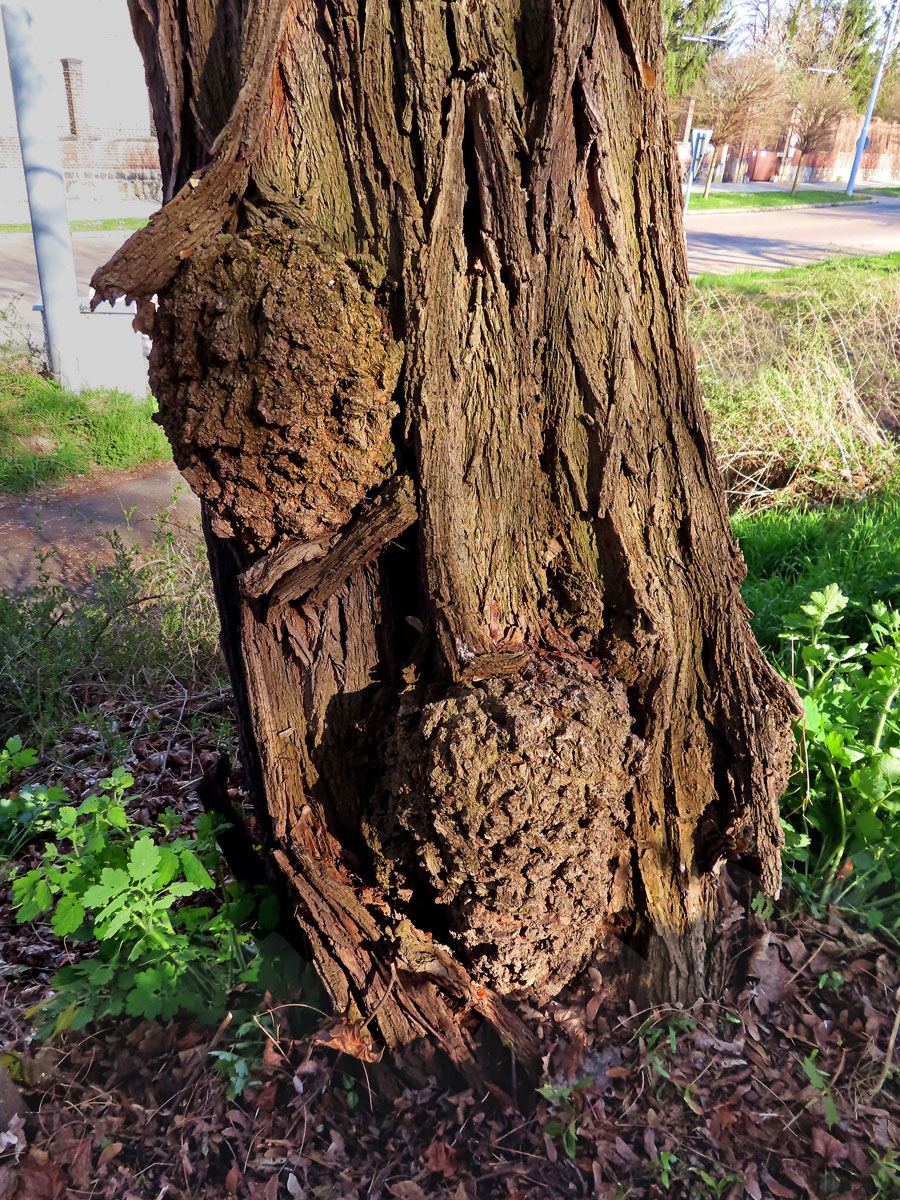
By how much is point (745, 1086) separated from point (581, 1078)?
351 millimetres

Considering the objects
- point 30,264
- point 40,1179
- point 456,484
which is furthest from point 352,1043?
point 30,264

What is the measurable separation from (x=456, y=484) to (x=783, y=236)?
22775 millimetres

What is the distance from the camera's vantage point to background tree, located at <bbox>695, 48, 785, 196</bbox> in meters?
29.6

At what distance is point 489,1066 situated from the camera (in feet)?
5.69

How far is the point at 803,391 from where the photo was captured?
6.00 meters

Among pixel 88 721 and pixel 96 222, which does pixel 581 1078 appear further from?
pixel 96 222

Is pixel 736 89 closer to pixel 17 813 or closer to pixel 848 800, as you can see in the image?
pixel 848 800

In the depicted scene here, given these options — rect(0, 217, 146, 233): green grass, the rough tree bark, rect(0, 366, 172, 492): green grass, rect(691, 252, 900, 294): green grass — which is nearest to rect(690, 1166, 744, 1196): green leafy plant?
the rough tree bark

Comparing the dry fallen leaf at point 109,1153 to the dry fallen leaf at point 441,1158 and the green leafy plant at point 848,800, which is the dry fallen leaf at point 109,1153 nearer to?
the dry fallen leaf at point 441,1158

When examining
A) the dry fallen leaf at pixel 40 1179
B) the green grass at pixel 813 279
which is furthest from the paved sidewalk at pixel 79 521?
the green grass at pixel 813 279

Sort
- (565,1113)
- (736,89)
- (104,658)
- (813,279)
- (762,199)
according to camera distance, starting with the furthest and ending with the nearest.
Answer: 1. (762,199)
2. (736,89)
3. (813,279)
4. (104,658)
5. (565,1113)

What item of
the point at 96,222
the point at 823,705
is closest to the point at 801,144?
the point at 96,222

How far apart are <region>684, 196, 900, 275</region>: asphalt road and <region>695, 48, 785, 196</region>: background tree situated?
4.95 metres

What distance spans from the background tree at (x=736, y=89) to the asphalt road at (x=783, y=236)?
4947 mm
